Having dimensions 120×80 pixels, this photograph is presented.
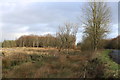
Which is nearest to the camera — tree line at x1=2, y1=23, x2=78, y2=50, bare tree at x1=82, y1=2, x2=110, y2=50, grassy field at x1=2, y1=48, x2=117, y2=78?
grassy field at x1=2, y1=48, x2=117, y2=78

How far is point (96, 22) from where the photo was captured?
30.6 meters

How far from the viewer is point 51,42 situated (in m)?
75.2

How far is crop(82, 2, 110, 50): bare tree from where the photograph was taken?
30422 millimetres

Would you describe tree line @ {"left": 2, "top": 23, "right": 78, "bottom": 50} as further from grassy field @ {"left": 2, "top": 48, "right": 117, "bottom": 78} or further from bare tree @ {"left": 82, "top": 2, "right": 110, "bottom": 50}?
grassy field @ {"left": 2, "top": 48, "right": 117, "bottom": 78}

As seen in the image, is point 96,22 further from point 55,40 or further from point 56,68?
point 55,40

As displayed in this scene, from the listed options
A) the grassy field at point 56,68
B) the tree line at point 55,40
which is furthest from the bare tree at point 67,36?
→ the grassy field at point 56,68

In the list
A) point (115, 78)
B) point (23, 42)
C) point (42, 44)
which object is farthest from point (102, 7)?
point (23, 42)

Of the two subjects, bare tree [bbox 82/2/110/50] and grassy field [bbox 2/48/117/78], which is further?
bare tree [bbox 82/2/110/50]

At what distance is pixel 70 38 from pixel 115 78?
40.6m

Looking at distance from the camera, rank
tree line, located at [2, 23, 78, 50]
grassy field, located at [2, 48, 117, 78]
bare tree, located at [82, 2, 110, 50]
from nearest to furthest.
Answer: grassy field, located at [2, 48, 117, 78] → bare tree, located at [82, 2, 110, 50] → tree line, located at [2, 23, 78, 50]


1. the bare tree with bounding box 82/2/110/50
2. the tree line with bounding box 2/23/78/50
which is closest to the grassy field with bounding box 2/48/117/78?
the bare tree with bounding box 82/2/110/50

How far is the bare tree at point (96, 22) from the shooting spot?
30422mm

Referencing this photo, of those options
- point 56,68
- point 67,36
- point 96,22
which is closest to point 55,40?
point 67,36

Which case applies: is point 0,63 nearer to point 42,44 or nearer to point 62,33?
point 62,33
